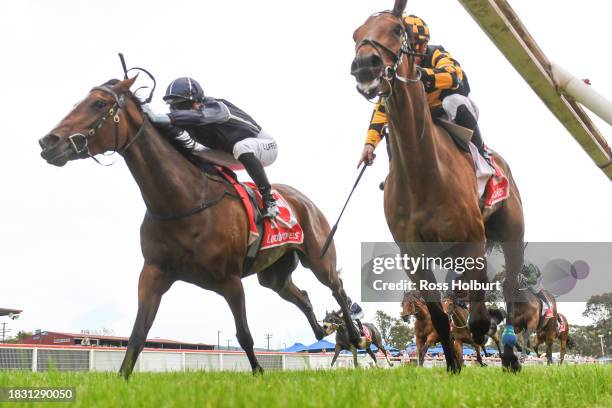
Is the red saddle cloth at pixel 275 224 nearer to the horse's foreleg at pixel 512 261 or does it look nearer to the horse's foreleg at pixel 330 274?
the horse's foreleg at pixel 330 274

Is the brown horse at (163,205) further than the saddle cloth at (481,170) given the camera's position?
No

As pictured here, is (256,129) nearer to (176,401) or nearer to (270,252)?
(270,252)

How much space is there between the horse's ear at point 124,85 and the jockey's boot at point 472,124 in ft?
11.4

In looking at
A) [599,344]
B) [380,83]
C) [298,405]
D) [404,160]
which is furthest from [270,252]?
[599,344]

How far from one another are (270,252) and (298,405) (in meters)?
5.24

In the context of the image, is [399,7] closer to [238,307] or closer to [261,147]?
[261,147]

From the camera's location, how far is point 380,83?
5.03m

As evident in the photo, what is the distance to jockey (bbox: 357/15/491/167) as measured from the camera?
6129mm

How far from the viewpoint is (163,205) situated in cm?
652

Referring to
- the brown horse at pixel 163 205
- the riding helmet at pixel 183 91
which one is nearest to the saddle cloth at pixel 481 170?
the brown horse at pixel 163 205

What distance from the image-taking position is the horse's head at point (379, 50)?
188 inches

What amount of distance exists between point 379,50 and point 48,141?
316 centimetres

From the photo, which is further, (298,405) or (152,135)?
(152,135)

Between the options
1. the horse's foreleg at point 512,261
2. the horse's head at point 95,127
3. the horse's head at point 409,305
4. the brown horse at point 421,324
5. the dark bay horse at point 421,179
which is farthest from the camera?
the horse's head at point 409,305
